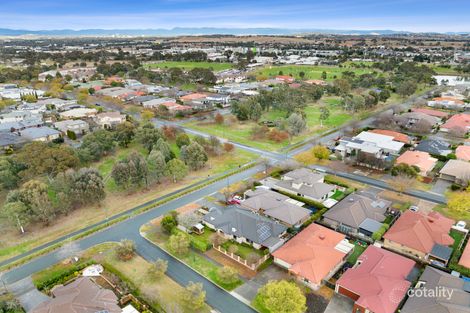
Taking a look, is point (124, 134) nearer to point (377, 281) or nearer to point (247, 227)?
point (247, 227)

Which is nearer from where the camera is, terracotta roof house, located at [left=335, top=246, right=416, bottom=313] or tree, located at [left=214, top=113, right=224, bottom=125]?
terracotta roof house, located at [left=335, top=246, right=416, bottom=313]

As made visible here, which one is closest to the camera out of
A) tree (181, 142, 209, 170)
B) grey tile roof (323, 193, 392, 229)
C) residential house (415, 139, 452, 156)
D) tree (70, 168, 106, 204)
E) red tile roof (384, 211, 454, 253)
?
red tile roof (384, 211, 454, 253)

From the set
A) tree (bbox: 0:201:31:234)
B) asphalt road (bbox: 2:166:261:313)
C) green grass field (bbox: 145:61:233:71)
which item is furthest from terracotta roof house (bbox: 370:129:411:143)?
green grass field (bbox: 145:61:233:71)

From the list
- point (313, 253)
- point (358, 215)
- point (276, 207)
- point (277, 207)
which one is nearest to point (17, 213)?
point (276, 207)

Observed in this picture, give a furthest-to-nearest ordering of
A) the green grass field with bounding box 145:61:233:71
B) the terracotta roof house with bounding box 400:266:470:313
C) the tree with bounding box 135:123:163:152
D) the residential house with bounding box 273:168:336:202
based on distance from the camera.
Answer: the green grass field with bounding box 145:61:233:71, the tree with bounding box 135:123:163:152, the residential house with bounding box 273:168:336:202, the terracotta roof house with bounding box 400:266:470:313

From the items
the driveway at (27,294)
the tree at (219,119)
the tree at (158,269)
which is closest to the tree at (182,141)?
the tree at (219,119)

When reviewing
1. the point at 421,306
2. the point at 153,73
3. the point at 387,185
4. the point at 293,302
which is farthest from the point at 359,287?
the point at 153,73

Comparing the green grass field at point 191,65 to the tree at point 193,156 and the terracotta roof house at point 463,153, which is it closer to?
the tree at point 193,156

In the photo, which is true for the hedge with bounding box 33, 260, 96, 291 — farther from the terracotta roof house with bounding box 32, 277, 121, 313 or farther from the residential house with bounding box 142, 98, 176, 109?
the residential house with bounding box 142, 98, 176, 109

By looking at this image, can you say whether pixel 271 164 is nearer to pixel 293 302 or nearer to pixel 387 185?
pixel 387 185
